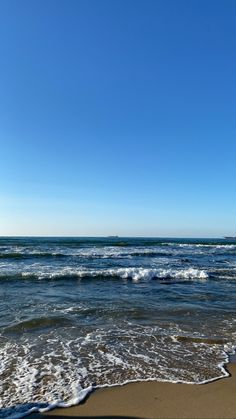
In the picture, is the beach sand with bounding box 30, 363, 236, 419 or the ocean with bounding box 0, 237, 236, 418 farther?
the ocean with bounding box 0, 237, 236, 418

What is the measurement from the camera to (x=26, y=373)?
517 centimetres

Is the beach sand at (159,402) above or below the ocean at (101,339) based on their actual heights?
above

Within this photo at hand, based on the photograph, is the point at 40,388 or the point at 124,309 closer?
the point at 40,388

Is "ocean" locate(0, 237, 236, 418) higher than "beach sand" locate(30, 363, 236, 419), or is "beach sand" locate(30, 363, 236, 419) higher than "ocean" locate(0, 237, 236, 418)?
"beach sand" locate(30, 363, 236, 419)

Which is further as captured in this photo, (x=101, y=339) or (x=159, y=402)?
(x=101, y=339)

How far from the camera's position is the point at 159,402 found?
4176 millimetres

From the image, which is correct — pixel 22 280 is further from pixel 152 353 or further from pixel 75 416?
pixel 75 416

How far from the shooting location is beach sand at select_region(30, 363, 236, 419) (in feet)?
12.7

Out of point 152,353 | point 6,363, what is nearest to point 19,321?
point 6,363

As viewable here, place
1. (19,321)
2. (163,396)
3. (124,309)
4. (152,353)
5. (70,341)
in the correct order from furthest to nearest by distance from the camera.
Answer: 1. (124,309)
2. (19,321)
3. (70,341)
4. (152,353)
5. (163,396)

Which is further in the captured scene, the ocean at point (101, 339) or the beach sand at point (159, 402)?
the ocean at point (101, 339)

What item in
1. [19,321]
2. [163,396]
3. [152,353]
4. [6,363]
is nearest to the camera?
[163,396]

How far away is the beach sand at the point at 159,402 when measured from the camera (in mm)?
3859

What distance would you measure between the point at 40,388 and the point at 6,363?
49.8 inches
